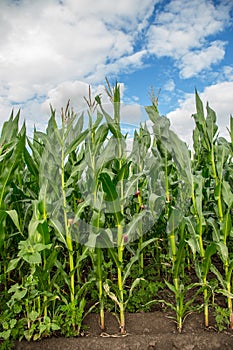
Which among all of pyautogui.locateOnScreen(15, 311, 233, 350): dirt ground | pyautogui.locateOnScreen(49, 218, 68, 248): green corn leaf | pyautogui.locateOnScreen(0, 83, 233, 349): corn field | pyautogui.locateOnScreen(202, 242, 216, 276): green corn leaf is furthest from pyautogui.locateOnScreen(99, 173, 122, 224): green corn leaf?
pyautogui.locateOnScreen(15, 311, 233, 350): dirt ground

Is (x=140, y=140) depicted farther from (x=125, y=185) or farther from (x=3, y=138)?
(x=3, y=138)

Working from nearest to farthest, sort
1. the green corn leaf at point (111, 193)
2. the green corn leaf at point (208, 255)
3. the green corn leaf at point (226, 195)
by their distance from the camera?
the green corn leaf at point (111, 193)
the green corn leaf at point (208, 255)
the green corn leaf at point (226, 195)

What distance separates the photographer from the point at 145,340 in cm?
255

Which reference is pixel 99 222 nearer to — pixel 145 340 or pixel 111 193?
pixel 111 193

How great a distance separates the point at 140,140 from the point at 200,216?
118 cm

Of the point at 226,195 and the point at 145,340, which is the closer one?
the point at 145,340

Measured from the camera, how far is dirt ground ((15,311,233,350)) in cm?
251

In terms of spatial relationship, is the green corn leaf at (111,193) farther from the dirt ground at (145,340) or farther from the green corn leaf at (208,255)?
the dirt ground at (145,340)

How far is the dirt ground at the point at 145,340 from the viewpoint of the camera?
251 centimetres

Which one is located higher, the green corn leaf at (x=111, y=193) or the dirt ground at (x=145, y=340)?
the green corn leaf at (x=111, y=193)

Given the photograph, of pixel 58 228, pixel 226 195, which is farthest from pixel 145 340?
pixel 226 195

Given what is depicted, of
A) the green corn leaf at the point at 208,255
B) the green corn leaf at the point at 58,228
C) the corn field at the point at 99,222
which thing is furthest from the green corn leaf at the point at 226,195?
the green corn leaf at the point at 58,228

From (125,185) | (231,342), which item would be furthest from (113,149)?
(231,342)

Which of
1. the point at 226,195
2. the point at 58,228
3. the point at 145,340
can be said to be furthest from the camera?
the point at 226,195
